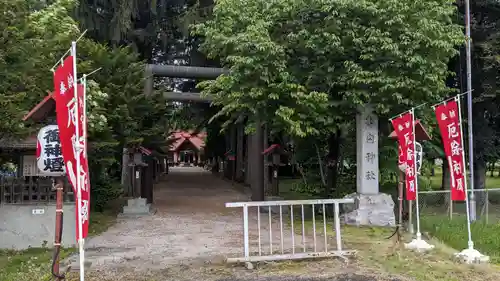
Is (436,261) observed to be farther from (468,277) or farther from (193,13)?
(193,13)

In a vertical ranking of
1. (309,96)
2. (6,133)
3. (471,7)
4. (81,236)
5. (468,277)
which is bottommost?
(468,277)

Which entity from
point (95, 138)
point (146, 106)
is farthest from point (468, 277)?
point (146, 106)

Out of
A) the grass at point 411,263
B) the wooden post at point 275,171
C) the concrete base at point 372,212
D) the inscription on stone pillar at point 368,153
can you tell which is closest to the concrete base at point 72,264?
the grass at point 411,263

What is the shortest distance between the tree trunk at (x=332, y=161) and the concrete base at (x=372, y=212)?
2208mm

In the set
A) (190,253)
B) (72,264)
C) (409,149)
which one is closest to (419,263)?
(409,149)

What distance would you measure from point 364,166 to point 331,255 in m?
5.77

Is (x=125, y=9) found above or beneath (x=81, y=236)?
above

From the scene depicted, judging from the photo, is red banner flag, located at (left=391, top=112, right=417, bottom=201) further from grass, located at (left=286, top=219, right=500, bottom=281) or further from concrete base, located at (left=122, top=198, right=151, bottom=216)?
concrete base, located at (left=122, top=198, right=151, bottom=216)

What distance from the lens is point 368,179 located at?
14141 mm

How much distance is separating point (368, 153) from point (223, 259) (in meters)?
6.60

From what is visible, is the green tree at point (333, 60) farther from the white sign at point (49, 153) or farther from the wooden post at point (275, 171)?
the white sign at point (49, 153)

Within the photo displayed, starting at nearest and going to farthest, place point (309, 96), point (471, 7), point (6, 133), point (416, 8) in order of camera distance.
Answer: point (6, 133), point (309, 96), point (416, 8), point (471, 7)

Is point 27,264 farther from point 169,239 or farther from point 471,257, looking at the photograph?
point 471,257

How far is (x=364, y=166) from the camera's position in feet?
46.5
